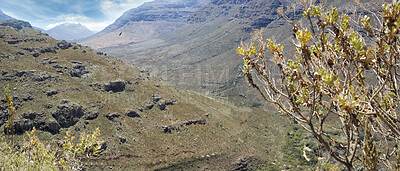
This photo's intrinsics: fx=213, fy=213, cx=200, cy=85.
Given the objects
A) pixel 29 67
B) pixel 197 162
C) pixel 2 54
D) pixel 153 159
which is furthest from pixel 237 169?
pixel 2 54

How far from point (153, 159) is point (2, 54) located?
145 ft

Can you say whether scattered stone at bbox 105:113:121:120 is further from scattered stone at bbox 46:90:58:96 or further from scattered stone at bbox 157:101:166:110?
scattered stone at bbox 157:101:166:110

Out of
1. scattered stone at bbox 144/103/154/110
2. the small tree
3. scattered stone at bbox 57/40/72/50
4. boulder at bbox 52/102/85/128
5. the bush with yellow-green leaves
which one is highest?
scattered stone at bbox 57/40/72/50

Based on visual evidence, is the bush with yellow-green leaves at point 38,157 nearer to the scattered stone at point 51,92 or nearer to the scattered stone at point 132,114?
the scattered stone at point 51,92

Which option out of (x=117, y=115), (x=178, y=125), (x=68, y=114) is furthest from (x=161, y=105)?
(x=68, y=114)

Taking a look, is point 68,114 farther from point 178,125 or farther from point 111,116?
point 178,125

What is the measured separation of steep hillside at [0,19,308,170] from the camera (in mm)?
42875

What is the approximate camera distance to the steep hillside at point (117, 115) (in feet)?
141

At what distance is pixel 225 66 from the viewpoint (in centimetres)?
16288

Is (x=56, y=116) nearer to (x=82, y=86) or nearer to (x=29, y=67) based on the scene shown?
(x=82, y=86)

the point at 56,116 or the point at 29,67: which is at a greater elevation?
the point at 29,67

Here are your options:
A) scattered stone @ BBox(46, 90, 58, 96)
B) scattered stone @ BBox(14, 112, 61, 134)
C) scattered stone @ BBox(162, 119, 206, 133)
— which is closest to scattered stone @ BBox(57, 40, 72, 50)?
scattered stone @ BBox(46, 90, 58, 96)

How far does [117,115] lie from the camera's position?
51656 mm

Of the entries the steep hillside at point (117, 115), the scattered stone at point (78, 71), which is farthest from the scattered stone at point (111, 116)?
the scattered stone at point (78, 71)
